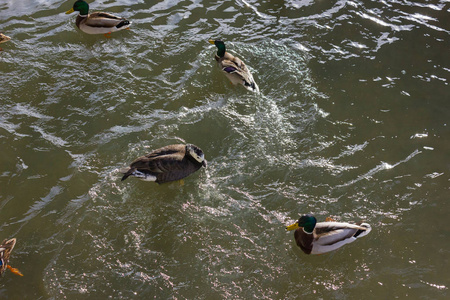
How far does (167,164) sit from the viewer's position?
249 inches

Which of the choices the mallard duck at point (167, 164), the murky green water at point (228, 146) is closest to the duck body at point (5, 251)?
the murky green water at point (228, 146)

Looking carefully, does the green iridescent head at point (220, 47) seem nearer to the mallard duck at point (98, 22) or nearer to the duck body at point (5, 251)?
the mallard duck at point (98, 22)

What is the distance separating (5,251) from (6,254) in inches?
1.5

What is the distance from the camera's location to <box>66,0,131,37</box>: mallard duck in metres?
8.75

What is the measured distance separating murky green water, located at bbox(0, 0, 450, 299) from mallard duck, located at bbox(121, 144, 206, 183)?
241 mm

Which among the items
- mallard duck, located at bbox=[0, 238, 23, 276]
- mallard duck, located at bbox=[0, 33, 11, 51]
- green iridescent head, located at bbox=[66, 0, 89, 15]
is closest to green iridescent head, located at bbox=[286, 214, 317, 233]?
mallard duck, located at bbox=[0, 238, 23, 276]

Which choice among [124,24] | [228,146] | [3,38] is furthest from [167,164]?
[3,38]

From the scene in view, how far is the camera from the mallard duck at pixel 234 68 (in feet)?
25.4

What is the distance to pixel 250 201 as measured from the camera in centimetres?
624

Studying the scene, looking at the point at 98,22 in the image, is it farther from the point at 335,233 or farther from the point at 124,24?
the point at 335,233

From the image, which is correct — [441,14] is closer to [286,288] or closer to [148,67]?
[148,67]

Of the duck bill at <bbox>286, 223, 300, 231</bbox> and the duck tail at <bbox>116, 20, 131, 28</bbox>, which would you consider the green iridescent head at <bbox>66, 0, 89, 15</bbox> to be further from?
the duck bill at <bbox>286, 223, 300, 231</bbox>

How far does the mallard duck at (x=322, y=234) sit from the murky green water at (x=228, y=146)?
19 cm

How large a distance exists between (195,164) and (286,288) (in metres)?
2.14
